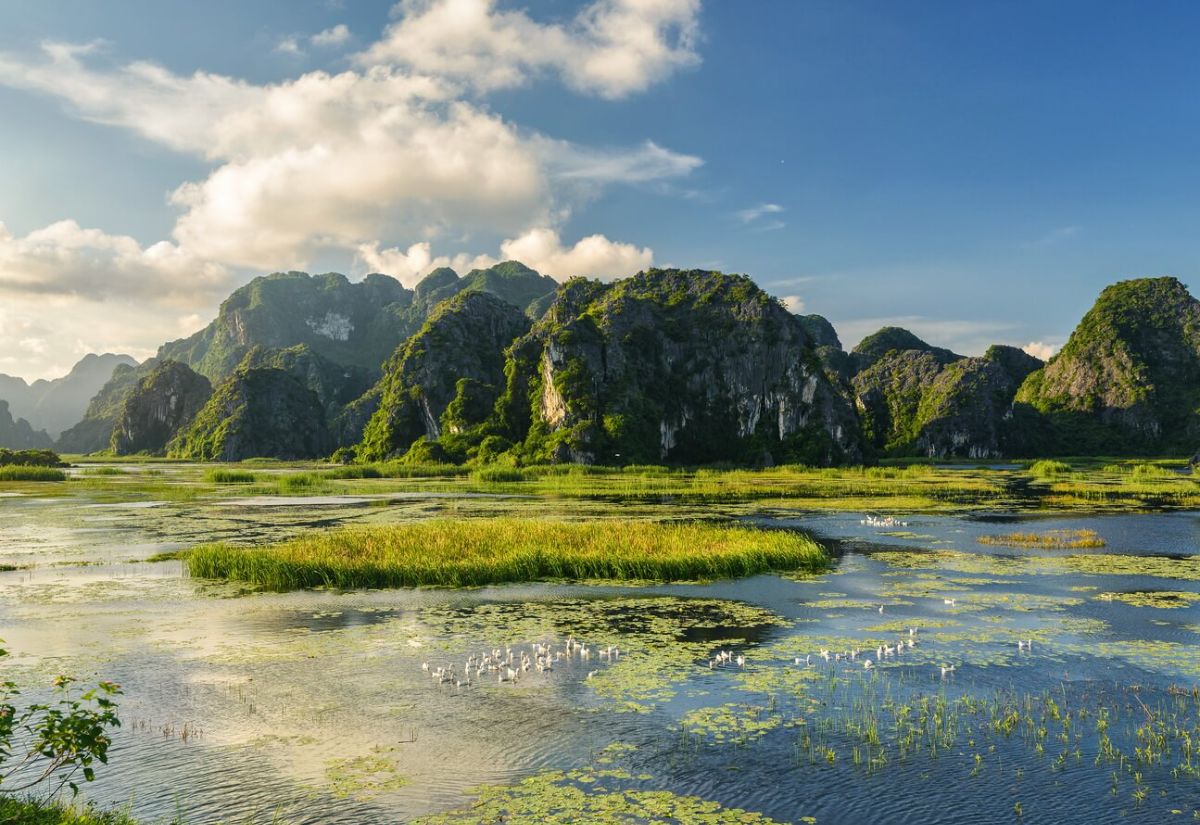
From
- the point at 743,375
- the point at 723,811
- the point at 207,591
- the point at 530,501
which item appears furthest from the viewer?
the point at 743,375

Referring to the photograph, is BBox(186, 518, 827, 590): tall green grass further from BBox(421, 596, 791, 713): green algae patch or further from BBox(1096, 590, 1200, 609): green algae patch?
BBox(1096, 590, 1200, 609): green algae patch

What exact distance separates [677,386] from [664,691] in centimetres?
16343

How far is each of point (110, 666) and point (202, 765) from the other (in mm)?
7213

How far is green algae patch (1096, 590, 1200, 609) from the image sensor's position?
24572 millimetres

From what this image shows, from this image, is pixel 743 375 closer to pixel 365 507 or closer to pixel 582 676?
pixel 365 507

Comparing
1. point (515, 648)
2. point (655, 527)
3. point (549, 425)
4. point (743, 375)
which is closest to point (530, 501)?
point (655, 527)

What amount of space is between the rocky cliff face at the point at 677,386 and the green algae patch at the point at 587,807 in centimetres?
12772

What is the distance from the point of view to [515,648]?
779 inches

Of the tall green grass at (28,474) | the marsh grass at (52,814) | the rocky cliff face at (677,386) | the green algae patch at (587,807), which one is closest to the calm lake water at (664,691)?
the green algae patch at (587,807)

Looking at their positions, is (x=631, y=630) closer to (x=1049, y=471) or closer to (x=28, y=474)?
(x=28, y=474)

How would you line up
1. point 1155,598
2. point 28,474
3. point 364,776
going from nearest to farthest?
1. point 364,776
2. point 1155,598
3. point 28,474

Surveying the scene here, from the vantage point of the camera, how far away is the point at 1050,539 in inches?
1576

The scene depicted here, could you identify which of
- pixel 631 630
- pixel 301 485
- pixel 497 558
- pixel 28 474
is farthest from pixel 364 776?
pixel 28 474

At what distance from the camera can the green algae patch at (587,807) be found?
422 inches
